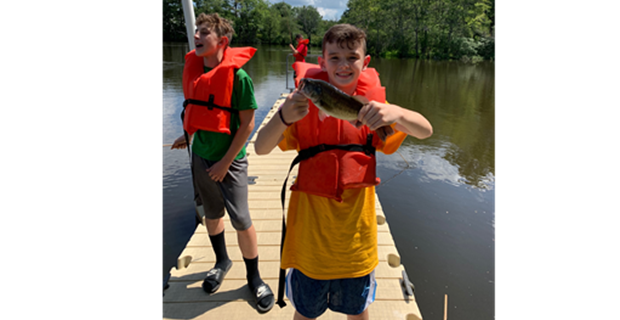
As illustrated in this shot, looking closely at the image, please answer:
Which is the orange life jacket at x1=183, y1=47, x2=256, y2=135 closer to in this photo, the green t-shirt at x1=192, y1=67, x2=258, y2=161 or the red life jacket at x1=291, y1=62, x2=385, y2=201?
the green t-shirt at x1=192, y1=67, x2=258, y2=161

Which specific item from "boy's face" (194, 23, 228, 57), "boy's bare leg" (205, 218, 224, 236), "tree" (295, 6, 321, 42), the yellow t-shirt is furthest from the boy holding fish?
"tree" (295, 6, 321, 42)

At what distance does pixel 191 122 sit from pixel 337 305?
2013 mm

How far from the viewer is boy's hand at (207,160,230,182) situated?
8.77 ft

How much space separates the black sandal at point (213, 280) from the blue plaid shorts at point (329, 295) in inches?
58.2

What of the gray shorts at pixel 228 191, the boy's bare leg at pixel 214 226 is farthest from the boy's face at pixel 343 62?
the boy's bare leg at pixel 214 226

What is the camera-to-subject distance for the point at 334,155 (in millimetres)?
1868

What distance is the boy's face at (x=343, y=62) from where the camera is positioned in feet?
5.65

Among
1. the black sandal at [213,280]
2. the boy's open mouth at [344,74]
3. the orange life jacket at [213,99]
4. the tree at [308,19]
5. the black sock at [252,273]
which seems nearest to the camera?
the boy's open mouth at [344,74]

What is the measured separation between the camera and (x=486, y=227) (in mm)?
6012

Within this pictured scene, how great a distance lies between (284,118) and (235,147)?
1.14 meters

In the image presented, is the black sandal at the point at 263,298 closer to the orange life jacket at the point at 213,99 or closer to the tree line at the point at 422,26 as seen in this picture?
the orange life jacket at the point at 213,99
